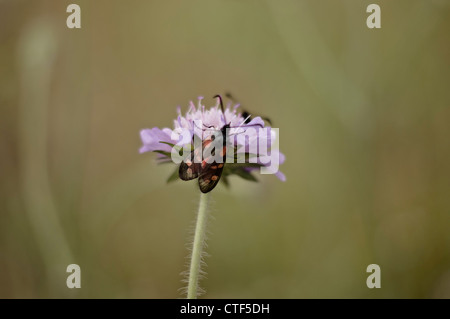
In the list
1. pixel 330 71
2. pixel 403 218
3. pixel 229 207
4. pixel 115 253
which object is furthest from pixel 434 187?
pixel 115 253

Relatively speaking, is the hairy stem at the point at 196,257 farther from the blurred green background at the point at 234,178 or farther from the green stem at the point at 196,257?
the blurred green background at the point at 234,178

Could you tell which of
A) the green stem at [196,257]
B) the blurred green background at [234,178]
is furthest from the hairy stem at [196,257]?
the blurred green background at [234,178]

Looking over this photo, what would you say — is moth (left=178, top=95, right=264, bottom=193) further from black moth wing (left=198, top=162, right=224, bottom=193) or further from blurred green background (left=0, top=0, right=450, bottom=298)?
blurred green background (left=0, top=0, right=450, bottom=298)

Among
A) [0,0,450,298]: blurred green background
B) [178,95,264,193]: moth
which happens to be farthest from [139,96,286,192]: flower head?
[0,0,450,298]: blurred green background

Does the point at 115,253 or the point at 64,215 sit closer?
the point at 64,215

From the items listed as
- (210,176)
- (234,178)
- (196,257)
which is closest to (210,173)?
(210,176)
